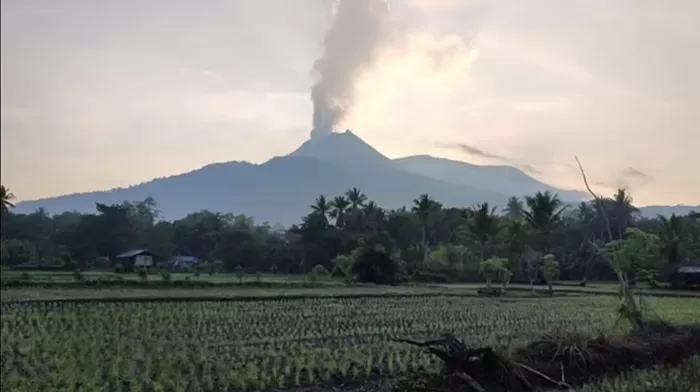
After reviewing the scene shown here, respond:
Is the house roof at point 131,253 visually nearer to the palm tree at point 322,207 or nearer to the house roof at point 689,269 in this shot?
the palm tree at point 322,207

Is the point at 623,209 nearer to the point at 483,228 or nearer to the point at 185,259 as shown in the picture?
the point at 483,228

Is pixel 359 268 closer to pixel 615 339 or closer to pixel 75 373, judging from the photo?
pixel 615 339

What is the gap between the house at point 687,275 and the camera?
20.8 m

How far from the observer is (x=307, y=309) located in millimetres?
12719

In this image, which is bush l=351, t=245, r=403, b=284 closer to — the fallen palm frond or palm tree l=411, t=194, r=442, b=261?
palm tree l=411, t=194, r=442, b=261

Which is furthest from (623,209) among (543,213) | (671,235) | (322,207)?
(322,207)

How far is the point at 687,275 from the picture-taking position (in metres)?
20.9

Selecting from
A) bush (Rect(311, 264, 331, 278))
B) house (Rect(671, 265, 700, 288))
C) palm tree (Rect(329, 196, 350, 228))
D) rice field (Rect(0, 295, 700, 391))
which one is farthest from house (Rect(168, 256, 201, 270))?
house (Rect(671, 265, 700, 288))

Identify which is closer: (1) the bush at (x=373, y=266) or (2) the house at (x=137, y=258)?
(1) the bush at (x=373, y=266)

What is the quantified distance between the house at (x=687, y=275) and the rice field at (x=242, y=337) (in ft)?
25.3

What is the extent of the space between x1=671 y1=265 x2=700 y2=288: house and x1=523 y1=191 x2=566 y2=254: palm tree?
4.65 metres

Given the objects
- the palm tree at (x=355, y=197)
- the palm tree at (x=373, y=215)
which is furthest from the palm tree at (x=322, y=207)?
the palm tree at (x=373, y=215)

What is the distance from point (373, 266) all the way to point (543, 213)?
6.77 m

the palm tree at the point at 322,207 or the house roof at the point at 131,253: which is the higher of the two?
the palm tree at the point at 322,207
